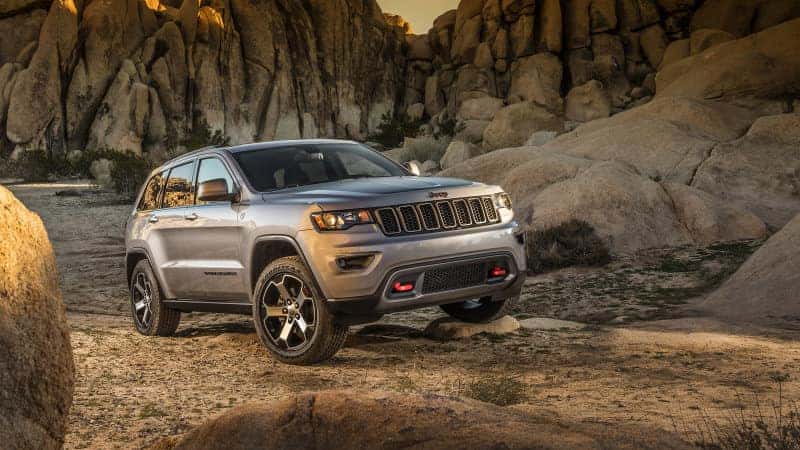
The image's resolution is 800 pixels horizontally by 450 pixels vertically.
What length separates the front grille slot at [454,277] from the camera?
272 inches

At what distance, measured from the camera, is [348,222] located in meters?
6.76

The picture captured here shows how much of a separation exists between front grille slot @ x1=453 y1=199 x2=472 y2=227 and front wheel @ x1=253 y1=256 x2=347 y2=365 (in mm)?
1208

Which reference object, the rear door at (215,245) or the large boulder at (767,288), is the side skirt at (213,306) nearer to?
the rear door at (215,245)

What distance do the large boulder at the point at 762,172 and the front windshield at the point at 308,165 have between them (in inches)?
333

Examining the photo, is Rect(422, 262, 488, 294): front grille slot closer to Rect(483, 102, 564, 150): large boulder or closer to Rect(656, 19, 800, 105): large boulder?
Rect(656, 19, 800, 105): large boulder

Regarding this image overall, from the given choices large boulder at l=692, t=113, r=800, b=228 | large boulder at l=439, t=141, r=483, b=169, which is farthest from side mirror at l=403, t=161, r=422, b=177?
large boulder at l=439, t=141, r=483, b=169

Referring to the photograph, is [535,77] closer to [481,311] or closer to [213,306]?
[481,311]

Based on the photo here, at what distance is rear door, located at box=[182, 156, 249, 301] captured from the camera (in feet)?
25.0

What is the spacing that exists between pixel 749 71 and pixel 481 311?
15.6 m

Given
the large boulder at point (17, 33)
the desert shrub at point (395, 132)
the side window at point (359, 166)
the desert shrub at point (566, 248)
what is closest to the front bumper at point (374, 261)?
the side window at point (359, 166)

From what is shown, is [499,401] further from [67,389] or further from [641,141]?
[641,141]

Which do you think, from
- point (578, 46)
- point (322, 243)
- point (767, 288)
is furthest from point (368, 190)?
point (578, 46)

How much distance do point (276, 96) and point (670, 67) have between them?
31.6 metres

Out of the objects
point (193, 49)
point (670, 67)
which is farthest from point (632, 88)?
point (670, 67)
